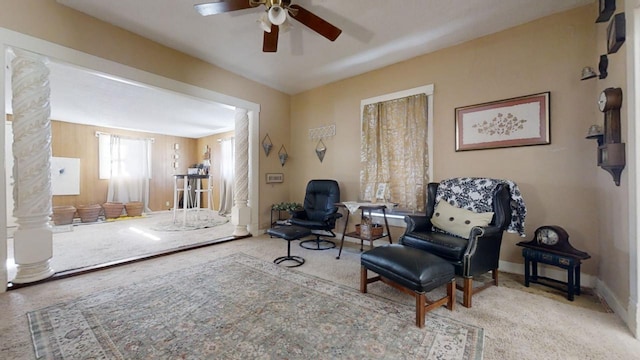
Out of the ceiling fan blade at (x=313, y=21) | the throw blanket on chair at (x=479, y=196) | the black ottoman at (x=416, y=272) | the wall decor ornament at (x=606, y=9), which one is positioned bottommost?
the black ottoman at (x=416, y=272)

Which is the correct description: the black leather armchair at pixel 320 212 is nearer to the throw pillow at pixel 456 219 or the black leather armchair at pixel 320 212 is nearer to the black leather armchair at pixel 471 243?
the black leather armchair at pixel 471 243

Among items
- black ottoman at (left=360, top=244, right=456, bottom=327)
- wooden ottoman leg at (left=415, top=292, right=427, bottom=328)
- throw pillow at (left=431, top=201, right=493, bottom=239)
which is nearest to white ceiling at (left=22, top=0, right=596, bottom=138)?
throw pillow at (left=431, top=201, right=493, bottom=239)

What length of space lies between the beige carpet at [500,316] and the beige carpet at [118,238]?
2.24 ft

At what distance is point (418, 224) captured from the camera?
8.80 ft

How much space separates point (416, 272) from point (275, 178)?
3.50m

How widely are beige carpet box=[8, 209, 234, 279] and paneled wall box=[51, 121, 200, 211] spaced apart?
109 cm

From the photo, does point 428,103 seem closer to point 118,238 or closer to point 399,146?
point 399,146

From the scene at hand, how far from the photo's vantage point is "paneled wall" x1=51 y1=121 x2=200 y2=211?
6.00m

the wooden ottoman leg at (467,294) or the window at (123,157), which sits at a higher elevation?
the window at (123,157)

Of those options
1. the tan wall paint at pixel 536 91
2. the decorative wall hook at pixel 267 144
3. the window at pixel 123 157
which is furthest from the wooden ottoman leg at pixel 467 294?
the window at pixel 123 157

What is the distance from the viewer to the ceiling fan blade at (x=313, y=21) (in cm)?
227

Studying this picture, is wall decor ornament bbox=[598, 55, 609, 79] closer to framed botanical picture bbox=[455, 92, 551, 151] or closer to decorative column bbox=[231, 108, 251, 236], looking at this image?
framed botanical picture bbox=[455, 92, 551, 151]

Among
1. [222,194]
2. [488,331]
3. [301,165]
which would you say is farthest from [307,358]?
[222,194]

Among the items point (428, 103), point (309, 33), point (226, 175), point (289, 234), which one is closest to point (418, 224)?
point (289, 234)
